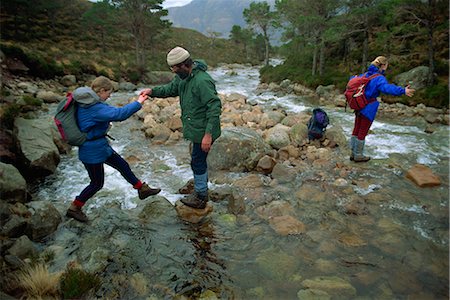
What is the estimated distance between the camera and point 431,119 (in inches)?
431

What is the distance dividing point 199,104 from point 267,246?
6.85 feet

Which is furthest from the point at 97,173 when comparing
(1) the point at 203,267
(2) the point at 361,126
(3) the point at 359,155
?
(3) the point at 359,155

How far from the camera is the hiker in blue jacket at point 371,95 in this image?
17.4ft

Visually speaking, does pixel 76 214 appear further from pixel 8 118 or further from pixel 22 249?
pixel 8 118

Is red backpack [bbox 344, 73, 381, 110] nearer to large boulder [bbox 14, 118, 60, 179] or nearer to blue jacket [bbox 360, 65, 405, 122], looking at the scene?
blue jacket [bbox 360, 65, 405, 122]

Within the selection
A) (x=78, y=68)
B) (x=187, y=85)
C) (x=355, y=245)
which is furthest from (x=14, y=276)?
(x=78, y=68)

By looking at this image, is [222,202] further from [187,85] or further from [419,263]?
[419,263]

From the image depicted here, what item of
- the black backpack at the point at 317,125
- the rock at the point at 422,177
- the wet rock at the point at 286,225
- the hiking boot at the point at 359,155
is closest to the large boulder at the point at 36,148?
the wet rock at the point at 286,225

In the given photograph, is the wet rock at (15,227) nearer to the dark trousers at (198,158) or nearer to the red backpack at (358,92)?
the dark trousers at (198,158)

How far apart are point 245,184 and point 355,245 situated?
246 cm

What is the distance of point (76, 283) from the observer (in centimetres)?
274

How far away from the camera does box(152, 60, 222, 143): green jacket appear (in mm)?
3570

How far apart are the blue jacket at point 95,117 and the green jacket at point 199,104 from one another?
636 mm

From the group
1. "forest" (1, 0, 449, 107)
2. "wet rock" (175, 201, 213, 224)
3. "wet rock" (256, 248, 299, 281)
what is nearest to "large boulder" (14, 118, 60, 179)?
"wet rock" (175, 201, 213, 224)
